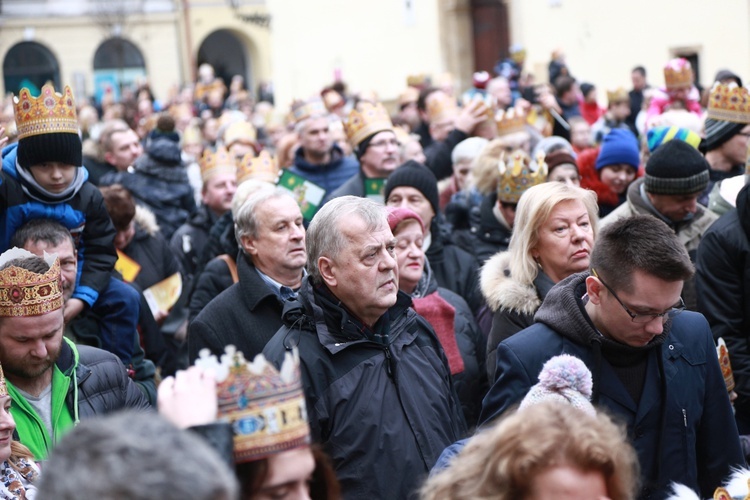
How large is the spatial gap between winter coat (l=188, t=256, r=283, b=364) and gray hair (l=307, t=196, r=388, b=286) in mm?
930

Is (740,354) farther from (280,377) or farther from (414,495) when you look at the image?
(280,377)

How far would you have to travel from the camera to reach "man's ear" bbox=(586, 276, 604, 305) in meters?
3.84

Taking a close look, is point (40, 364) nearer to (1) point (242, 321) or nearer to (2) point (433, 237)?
(1) point (242, 321)

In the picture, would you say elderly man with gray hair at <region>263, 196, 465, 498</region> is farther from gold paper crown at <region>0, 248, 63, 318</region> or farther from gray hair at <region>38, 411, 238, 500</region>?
gray hair at <region>38, 411, 238, 500</region>

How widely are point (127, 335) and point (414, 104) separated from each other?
9156 millimetres

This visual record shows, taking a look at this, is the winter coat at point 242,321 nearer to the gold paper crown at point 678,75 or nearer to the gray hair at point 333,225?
the gray hair at point 333,225

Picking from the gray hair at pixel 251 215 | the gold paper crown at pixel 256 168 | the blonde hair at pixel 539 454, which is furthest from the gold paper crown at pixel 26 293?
the gold paper crown at pixel 256 168

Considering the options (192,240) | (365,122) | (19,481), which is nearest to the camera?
(19,481)

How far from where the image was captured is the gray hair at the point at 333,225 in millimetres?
4355

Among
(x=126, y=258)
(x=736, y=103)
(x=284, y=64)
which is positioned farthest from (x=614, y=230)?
(x=284, y=64)

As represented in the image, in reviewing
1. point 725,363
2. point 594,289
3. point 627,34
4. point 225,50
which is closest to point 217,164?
point 725,363

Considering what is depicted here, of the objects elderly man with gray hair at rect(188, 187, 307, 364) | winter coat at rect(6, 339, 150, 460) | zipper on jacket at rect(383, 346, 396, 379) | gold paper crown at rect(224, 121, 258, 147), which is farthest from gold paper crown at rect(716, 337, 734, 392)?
gold paper crown at rect(224, 121, 258, 147)

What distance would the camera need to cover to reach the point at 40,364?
419 centimetres

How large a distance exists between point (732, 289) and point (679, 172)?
883 millimetres
